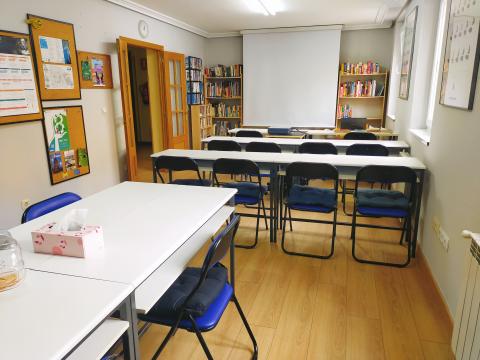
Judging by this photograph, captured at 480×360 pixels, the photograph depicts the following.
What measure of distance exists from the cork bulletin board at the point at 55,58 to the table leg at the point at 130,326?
3.18 m

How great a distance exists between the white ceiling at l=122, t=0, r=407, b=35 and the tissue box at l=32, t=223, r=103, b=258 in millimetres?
4505

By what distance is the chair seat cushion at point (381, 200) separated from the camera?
285 cm

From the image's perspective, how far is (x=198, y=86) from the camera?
7387mm

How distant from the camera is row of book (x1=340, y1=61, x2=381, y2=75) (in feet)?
22.2

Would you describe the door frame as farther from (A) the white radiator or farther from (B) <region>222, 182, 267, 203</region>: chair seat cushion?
(A) the white radiator

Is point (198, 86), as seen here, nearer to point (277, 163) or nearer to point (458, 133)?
point (277, 163)

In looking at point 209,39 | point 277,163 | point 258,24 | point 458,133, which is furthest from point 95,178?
point 209,39

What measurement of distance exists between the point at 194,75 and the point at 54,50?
3752mm

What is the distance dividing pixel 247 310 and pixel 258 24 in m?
5.97

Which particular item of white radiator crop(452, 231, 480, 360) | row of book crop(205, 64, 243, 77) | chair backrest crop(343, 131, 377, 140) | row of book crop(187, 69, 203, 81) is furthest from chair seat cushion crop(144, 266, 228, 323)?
row of book crop(205, 64, 243, 77)

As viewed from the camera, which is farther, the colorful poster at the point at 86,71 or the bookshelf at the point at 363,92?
the bookshelf at the point at 363,92

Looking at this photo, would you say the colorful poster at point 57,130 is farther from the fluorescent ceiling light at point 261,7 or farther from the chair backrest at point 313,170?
the fluorescent ceiling light at point 261,7

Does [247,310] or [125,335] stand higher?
[125,335]

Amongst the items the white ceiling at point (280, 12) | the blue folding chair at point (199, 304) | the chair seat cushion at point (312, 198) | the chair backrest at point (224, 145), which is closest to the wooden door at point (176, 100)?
the white ceiling at point (280, 12)
